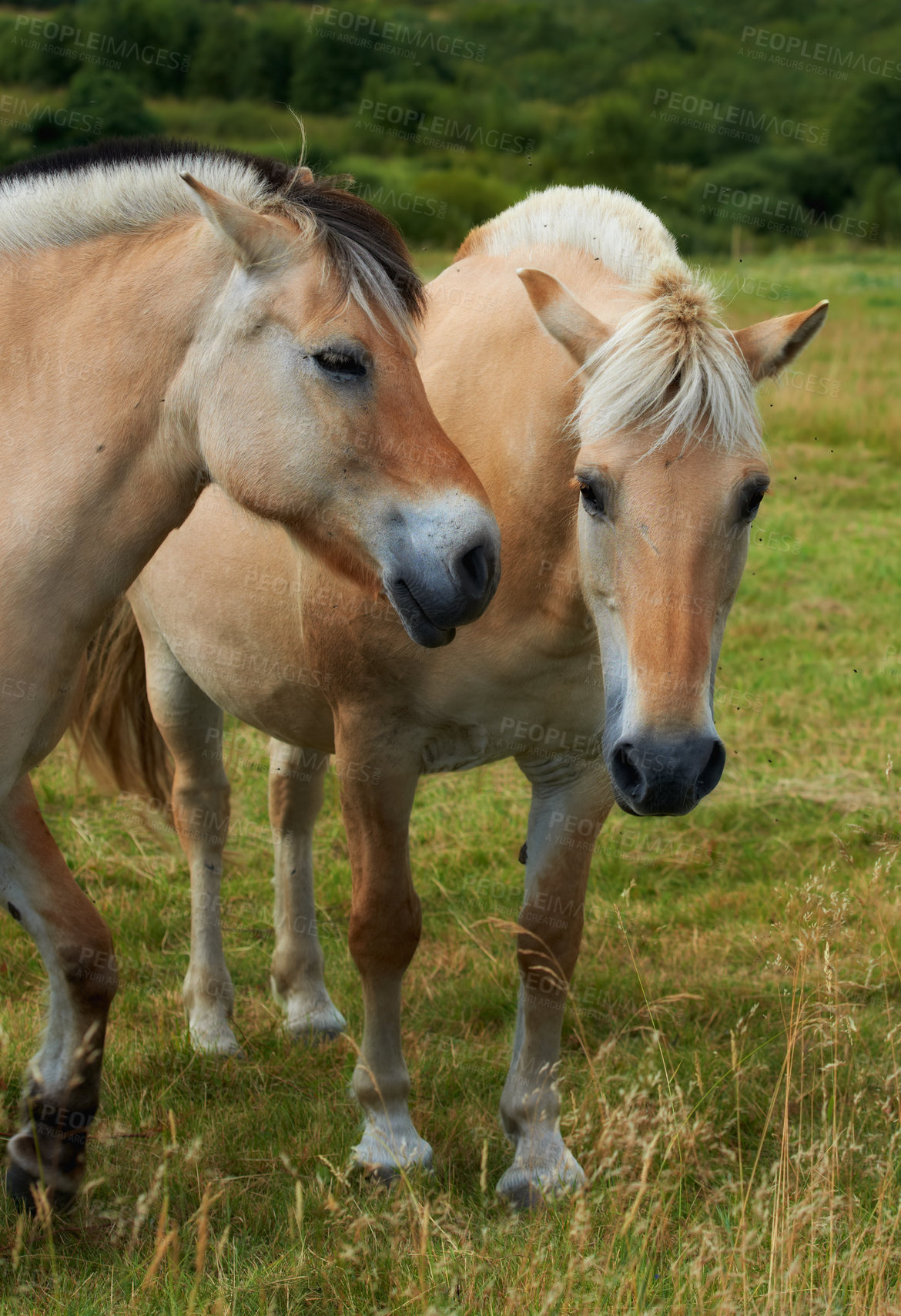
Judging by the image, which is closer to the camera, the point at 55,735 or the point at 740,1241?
the point at 740,1241

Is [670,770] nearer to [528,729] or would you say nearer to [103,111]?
[528,729]

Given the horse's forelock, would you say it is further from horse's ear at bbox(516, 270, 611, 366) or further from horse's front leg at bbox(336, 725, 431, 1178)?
horse's front leg at bbox(336, 725, 431, 1178)

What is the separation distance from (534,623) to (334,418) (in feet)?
2.87

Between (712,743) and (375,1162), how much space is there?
171cm

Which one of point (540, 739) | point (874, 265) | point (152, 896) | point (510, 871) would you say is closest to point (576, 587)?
point (540, 739)

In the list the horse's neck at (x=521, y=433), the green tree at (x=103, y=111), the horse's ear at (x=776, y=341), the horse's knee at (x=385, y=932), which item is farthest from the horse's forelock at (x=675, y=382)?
the green tree at (x=103, y=111)

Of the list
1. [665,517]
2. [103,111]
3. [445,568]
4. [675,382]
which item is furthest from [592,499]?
[103,111]

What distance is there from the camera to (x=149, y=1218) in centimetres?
300

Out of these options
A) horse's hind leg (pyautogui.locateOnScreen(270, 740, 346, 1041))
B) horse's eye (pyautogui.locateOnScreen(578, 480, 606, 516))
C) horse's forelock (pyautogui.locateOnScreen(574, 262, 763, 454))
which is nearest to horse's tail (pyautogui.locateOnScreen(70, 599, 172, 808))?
horse's hind leg (pyautogui.locateOnScreen(270, 740, 346, 1041))

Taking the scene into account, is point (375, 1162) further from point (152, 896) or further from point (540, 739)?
point (152, 896)

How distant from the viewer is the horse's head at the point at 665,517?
8.29 feet

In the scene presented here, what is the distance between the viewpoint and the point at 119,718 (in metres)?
4.80

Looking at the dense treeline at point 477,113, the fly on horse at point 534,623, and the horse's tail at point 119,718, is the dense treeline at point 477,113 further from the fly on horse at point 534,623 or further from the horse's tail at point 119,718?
the fly on horse at point 534,623

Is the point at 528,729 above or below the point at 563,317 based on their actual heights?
below
